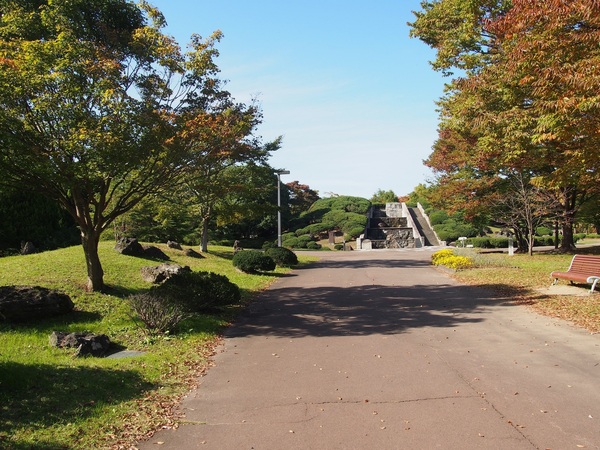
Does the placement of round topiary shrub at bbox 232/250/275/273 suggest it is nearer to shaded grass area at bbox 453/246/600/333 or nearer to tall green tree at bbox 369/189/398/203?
shaded grass area at bbox 453/246/600/333

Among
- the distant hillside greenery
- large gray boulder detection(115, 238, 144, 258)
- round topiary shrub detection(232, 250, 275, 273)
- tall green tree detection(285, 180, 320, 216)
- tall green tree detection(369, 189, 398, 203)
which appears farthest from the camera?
tall green tree detection(369, 189, 398, 203)

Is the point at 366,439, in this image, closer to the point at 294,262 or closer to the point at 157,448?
the point at 157,448

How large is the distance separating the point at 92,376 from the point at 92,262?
559 centimetres

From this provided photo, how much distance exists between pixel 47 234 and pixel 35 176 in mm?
9868

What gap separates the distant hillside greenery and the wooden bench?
2745 centimetres

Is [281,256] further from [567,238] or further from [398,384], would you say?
[398,384]

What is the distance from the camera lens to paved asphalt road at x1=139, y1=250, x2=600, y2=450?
161 inches

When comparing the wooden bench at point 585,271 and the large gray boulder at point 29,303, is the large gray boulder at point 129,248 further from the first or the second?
the wooden bench at point 585,271

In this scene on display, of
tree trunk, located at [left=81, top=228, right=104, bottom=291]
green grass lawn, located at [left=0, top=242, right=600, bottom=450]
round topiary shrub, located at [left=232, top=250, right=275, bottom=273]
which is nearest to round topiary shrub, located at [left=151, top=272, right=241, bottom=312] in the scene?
green grass lawn, located at [left=0, top=242, right=600, bottom=450]

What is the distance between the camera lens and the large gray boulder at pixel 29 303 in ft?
26.8

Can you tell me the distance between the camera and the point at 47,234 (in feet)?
60.2

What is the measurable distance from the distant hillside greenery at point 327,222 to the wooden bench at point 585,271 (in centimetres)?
2745

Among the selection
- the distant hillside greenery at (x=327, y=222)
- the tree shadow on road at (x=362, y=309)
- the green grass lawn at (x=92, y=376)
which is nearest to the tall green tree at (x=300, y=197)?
the distant hillside greenery at (x=327, y=222)

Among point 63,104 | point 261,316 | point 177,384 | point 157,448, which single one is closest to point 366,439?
point 157,448
